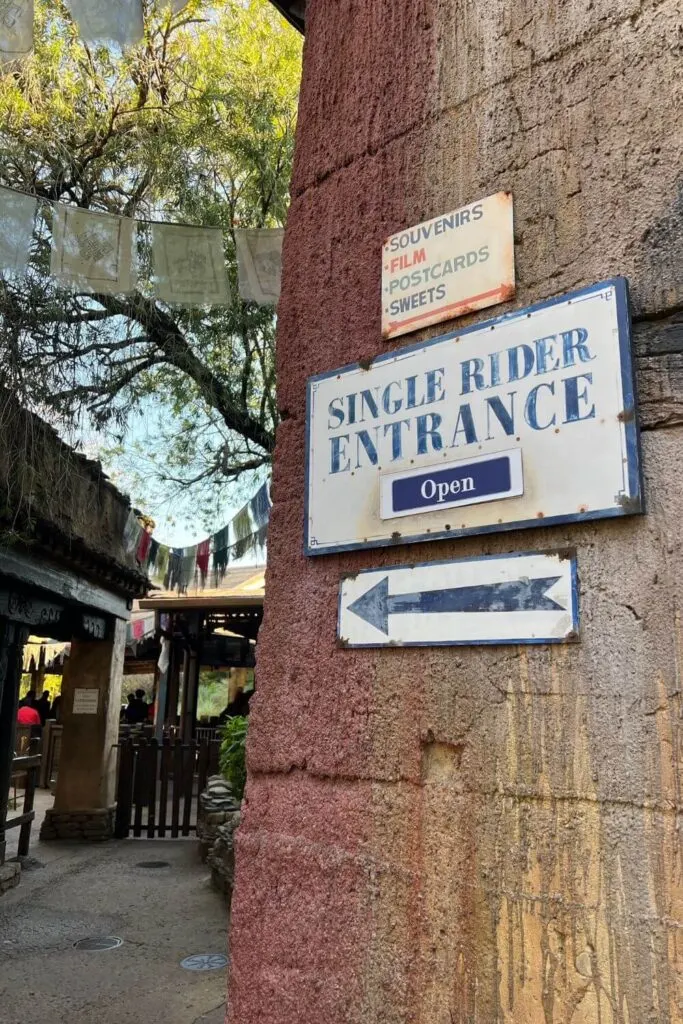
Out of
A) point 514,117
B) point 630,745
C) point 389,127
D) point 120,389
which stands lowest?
point 630,745

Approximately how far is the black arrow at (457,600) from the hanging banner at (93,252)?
15.4 feet

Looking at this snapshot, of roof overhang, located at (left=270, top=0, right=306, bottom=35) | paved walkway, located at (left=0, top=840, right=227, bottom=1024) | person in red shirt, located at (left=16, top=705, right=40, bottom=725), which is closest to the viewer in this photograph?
roof overhang, located at (left=270, top=0, right=306, bottom=35)

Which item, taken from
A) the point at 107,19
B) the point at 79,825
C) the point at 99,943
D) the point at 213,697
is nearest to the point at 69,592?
the point at 79,825

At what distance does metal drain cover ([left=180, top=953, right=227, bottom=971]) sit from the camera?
523cm

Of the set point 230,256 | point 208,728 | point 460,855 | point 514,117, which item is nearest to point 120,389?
point 230,256

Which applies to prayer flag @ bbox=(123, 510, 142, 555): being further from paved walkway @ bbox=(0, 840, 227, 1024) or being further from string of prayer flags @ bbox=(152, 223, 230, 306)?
string of prayer flags @ bbox=(152, 223, 230, 306)

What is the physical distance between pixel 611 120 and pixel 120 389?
6084 millimetres

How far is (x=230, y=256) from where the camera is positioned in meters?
7.30

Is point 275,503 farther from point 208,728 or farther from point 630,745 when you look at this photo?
point 208,728

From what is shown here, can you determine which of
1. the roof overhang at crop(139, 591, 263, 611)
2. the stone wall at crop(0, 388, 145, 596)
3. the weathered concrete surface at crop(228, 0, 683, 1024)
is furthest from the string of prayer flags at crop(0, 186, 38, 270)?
the roof overhang at crop(139, 591, 263, 611)

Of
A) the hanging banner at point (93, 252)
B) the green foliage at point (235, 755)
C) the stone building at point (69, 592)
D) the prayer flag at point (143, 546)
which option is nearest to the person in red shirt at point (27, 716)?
the stone building at point (69, 592)

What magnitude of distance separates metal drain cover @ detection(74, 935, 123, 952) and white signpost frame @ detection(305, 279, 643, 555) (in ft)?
16.6

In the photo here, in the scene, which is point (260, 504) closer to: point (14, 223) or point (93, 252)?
point (93, 252)

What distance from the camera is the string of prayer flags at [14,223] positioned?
5.52 m
